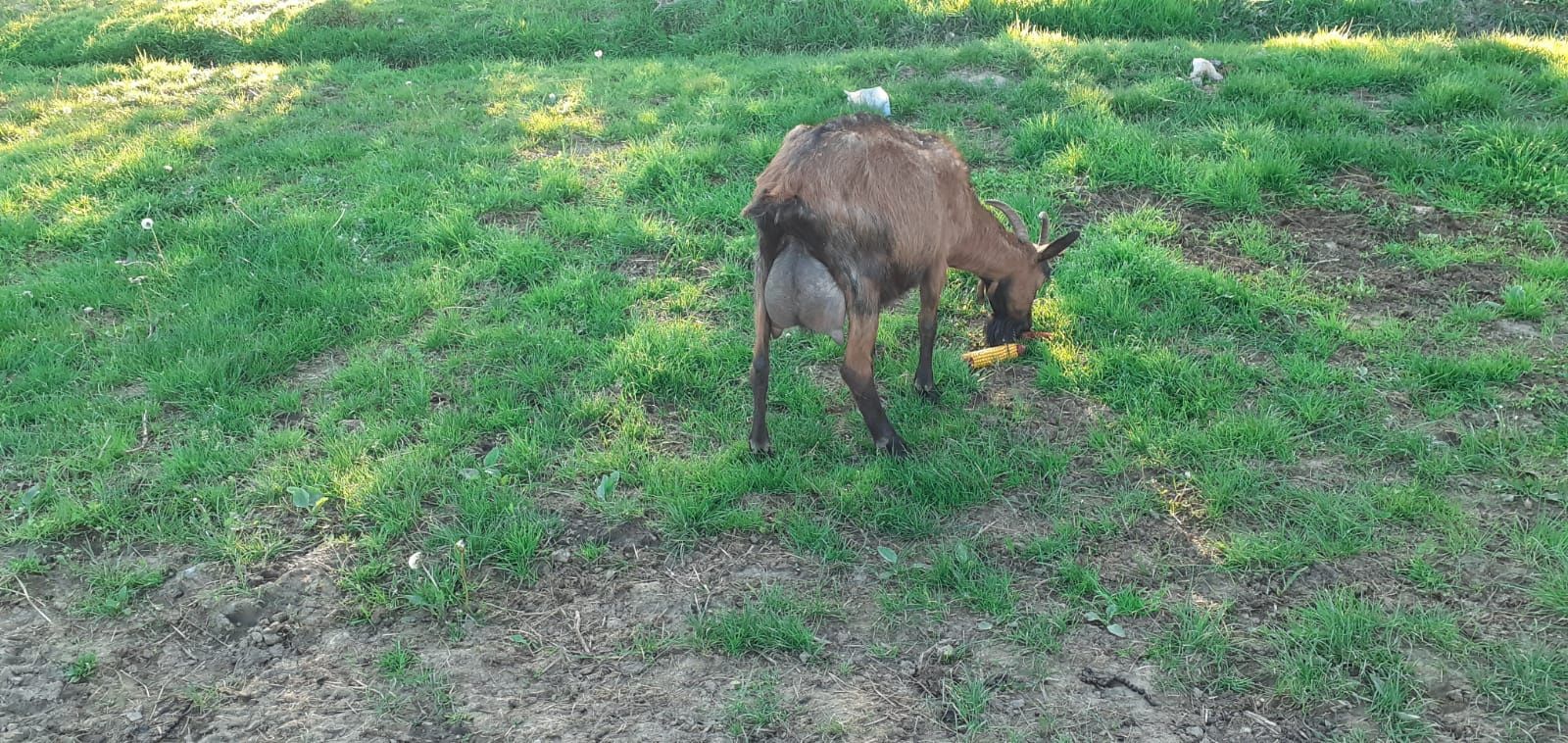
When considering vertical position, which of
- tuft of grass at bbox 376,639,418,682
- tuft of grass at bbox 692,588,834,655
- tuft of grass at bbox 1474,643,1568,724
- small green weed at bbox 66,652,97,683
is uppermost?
small green weed at bbox 66,652,97,683

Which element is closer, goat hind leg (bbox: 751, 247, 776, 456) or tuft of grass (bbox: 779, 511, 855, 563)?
tuft of grass (bbox: 779, 511, 855, 563)

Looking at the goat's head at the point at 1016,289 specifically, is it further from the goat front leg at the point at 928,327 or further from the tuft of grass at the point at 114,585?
the tuft of grass at the point at 114,585

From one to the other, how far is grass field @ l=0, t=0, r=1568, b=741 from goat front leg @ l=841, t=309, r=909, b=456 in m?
0.12

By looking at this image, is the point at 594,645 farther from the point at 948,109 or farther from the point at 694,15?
→ the point at 694,15

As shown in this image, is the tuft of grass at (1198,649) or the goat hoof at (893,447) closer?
the tuft of grass at (1198,649)

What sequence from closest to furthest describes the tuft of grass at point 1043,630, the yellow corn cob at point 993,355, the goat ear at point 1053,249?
1. the tuft of grass at point 1043,630
2. the goat ear at point 1053,249
3. the yellow corn cob at point 993,355

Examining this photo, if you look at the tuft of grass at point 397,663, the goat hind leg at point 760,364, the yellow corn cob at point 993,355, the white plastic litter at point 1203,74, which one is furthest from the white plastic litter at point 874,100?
the tuft of grass at point 397,663

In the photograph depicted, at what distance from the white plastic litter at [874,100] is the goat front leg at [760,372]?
3.23 metres

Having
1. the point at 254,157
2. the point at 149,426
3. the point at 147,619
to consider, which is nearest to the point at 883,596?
the point at 147,619

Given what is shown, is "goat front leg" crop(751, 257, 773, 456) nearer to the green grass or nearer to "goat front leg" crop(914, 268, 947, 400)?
"goat front leg" crop(914, 268, 947, 400)

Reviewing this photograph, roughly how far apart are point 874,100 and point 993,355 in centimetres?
273

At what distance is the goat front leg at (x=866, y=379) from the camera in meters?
3.99

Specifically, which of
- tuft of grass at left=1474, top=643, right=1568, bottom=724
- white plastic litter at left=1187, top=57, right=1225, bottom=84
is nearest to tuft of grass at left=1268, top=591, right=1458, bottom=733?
tuft of grass at left=1474, top=643, right=1568, bottom=724

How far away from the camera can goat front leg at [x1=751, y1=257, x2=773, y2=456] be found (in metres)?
4.07
